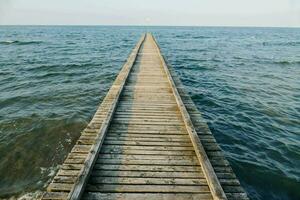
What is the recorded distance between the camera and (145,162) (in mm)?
5508

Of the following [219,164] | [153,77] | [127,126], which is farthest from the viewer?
[153,77]

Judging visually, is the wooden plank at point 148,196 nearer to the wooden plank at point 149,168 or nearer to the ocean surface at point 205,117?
the wooden plank at point 149,168

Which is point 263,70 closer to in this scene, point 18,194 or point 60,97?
point 60,97

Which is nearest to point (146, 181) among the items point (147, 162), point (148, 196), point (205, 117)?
point (148, 196)

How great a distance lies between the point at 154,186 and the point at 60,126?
759 cm

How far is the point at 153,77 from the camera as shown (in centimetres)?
1353

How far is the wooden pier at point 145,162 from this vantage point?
456 centimetres

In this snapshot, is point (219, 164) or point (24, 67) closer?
point (219, 164)

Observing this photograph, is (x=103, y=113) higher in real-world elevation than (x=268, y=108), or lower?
higher

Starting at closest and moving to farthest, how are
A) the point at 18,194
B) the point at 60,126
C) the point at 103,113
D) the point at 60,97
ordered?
the point at 18,194 < the point at 103,113 < the point at 60,126 < the point at 60,97

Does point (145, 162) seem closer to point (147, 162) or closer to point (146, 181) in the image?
point (147, 162)

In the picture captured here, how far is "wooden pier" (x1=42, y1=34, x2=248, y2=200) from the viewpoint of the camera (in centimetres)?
456

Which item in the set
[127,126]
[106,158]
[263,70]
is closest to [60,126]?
[127,126]

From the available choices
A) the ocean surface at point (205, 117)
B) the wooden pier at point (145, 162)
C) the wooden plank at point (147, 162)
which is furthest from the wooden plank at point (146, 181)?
the ocean surface at point (205, 117)
